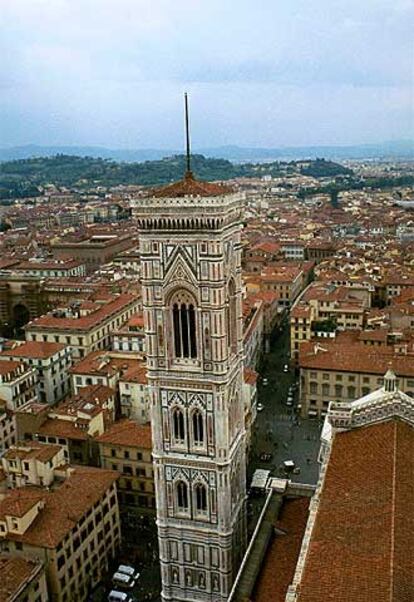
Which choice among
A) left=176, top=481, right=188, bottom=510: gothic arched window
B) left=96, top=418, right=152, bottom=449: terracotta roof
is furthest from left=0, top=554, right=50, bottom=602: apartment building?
left=96, top=418, right=152, bottom=449: terracotta roof

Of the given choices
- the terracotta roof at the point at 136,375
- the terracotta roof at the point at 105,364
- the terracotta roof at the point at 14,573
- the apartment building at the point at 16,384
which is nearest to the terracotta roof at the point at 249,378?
the terracotta roof at the point at 136,375

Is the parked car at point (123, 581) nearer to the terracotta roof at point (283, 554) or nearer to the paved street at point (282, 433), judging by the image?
the terracotta roof at point (283, 554)

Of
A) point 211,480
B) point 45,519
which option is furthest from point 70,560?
point 211,480

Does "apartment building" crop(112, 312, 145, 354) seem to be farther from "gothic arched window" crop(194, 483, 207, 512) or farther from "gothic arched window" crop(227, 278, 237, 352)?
"gothic arched window" crop(227, 278, 237, 352)

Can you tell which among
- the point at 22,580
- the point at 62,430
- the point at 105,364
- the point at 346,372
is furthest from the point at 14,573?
the point at 346,372

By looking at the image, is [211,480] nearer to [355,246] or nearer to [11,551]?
[11,551]

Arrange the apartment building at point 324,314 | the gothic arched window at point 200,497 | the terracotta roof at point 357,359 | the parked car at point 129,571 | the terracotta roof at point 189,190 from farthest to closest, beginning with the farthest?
the apartment building at point 324,314 < the terracotta roof at point 357,359 < the parked car at point 129,571 < the gothic arched window at point 200,497 < the terracotta roof at point 189,190
